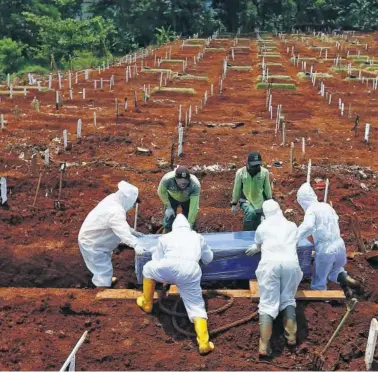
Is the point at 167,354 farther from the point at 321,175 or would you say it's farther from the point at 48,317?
the point at 321,175

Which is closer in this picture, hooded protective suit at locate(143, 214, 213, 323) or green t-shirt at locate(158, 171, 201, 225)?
hooded protective suit at locate(143, 214, 213, 323)

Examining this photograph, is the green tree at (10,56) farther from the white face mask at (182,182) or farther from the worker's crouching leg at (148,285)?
the worker's crouching leg at (148,285)

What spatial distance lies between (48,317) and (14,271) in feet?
5.18

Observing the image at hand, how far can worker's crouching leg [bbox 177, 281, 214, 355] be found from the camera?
568 centimetres

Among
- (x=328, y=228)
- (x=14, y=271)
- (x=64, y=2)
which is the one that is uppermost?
(x=64, y=2)

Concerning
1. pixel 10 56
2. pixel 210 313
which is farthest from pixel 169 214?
pixel 10 56

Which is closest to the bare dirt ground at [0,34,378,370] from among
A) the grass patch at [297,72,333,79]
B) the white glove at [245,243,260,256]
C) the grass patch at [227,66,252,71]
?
the white glove at [245,243,260,256]

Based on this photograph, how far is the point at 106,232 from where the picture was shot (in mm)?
6754

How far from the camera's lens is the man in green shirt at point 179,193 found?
7.18 metres

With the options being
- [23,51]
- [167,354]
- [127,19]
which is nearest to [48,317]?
[167,354]

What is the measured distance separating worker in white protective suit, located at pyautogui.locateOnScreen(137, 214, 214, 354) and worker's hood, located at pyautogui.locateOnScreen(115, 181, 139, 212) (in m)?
0.84

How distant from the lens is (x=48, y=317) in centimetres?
620

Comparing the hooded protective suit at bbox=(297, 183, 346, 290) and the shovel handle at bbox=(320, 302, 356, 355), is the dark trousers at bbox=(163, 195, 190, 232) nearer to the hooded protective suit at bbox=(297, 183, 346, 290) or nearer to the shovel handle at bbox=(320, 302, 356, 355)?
the hooded protective suit at bbox=(297, 183, 346, 290)

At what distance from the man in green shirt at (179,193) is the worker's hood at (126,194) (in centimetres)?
68
